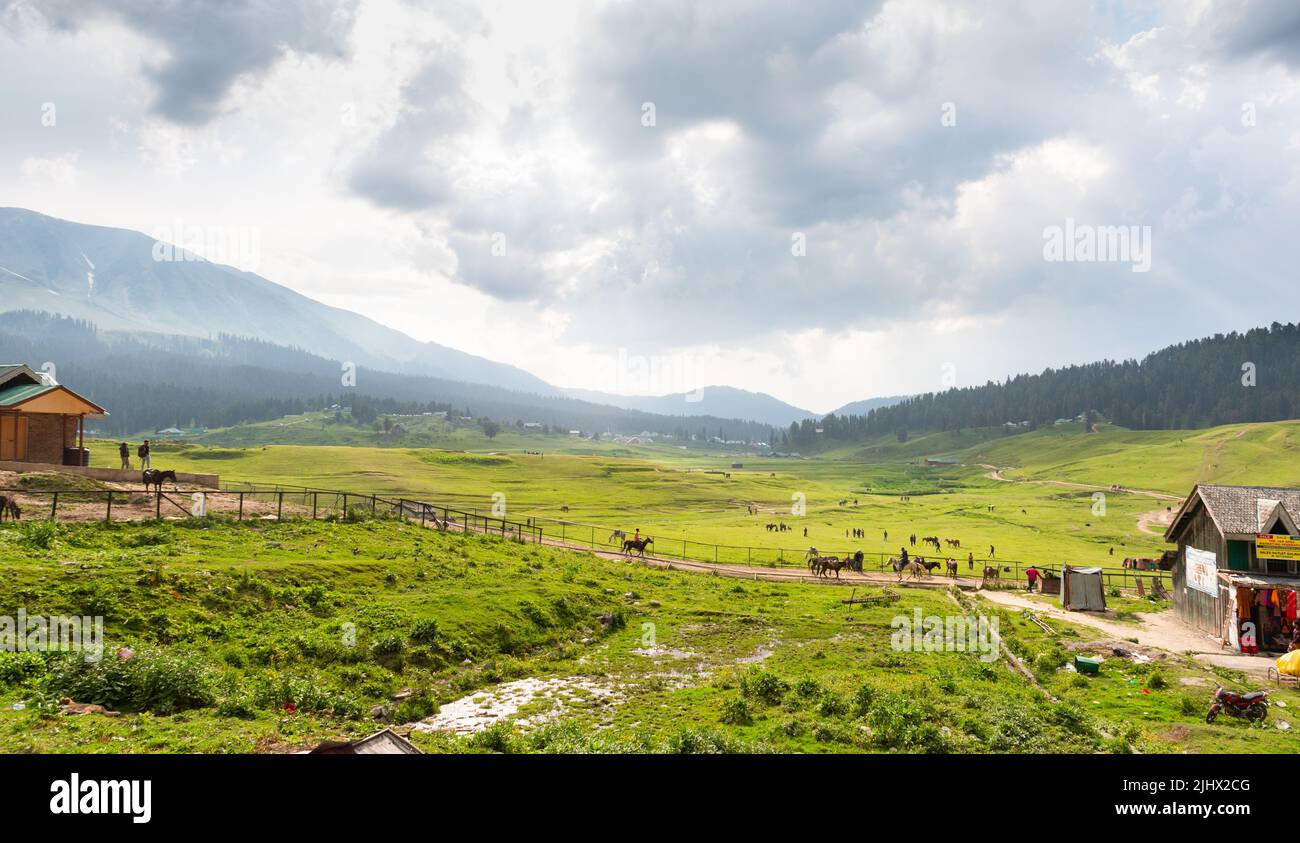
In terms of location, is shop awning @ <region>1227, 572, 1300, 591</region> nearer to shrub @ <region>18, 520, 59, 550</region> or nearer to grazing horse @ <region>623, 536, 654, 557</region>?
grazing horse @ <region>623, 536, 654, 557</region>

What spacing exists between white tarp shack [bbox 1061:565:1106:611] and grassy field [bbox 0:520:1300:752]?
7.14 m

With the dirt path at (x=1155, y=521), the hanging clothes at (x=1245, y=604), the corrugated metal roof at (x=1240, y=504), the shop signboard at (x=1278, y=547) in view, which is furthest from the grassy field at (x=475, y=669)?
the dirt path at (x=1155, y=521)

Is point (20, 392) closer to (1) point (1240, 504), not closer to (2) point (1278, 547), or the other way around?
(2) point (1278, 547)

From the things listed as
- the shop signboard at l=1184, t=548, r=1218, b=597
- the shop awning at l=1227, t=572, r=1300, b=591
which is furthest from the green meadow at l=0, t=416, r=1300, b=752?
the shop awning at l=1227, t=572, r=1300, b=591

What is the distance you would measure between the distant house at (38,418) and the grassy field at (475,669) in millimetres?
18091

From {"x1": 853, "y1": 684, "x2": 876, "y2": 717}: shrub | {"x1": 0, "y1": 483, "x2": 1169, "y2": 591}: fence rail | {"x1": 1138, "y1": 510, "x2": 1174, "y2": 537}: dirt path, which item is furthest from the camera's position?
{"x1": 1138, "y1": 510, "x2": 1174, "y2": 537}: dirt path

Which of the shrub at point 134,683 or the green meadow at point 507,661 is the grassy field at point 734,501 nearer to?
the green meadow at point 507,661

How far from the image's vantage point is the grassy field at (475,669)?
16.6 metres

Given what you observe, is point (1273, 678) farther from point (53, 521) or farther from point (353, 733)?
point (53, 521)

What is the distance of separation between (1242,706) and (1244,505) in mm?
20587

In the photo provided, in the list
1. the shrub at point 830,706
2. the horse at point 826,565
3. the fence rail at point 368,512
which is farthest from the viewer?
the horse at point 826,565

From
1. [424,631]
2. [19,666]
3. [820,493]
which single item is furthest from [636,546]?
[820,493]

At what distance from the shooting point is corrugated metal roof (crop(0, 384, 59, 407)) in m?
41.2
